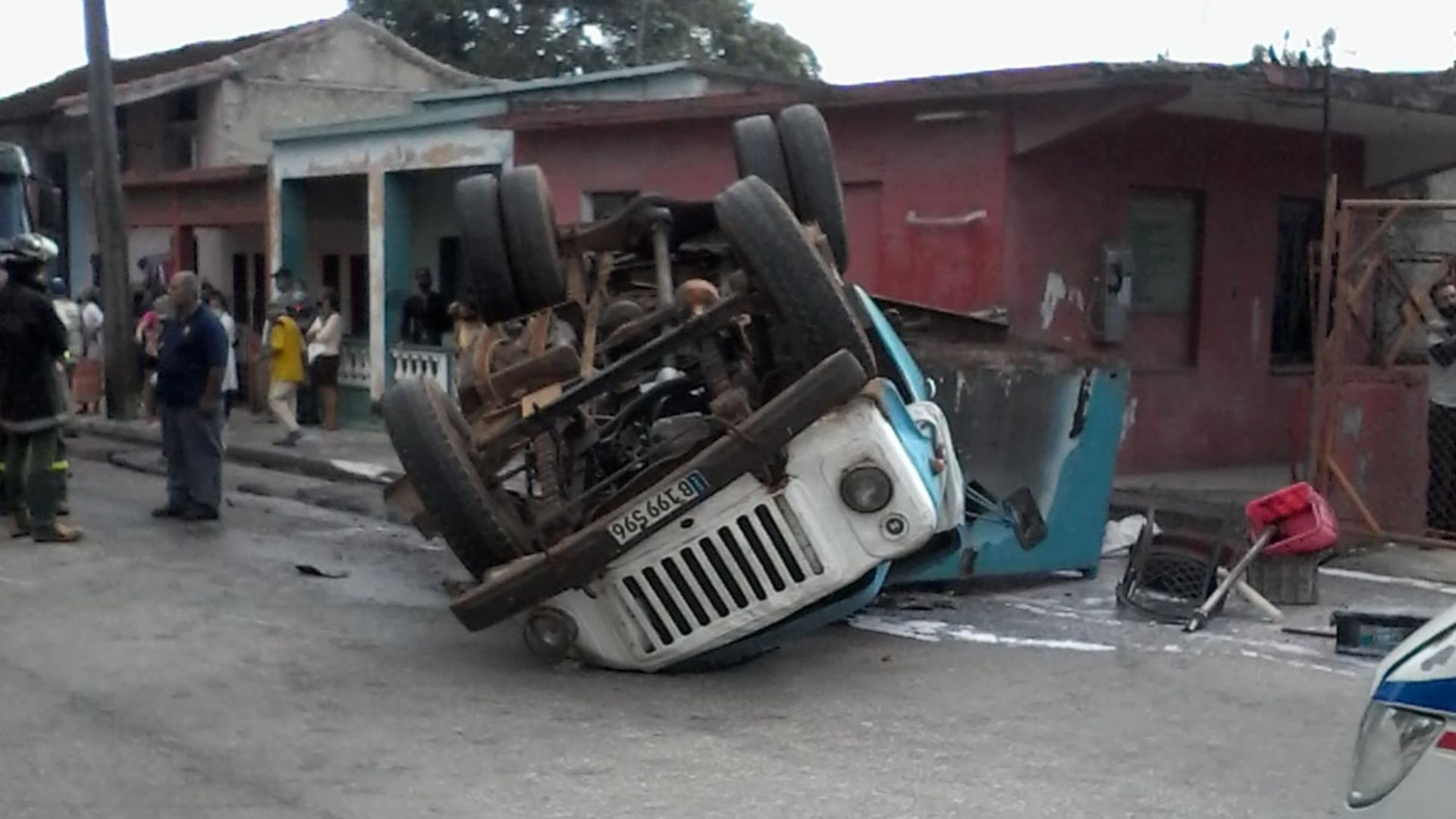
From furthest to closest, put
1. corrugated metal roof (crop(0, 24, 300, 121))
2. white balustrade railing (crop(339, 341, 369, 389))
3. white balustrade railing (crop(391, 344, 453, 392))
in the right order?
corrugated metal roof (crop(0, 24, 300, 121)), white balustrade railing (crop(339, 341, 369, 389)), white balustrade railing (crop(391, 344, 453, 392))

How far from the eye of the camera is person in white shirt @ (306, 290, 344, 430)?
61.1 feet

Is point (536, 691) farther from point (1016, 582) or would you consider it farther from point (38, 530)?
point (38, 530)

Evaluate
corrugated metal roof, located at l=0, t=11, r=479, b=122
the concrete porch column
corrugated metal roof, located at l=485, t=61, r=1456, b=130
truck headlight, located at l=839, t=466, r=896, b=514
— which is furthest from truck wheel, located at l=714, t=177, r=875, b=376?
corrugated metal roof, located at l=0, t=11, r=479, b=122

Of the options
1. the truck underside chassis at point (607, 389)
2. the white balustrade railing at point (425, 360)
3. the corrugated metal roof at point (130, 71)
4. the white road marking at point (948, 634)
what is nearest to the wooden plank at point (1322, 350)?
the white road marking at point (948, 634)

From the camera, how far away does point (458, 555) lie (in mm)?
7066

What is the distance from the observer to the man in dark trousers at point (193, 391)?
464 inches

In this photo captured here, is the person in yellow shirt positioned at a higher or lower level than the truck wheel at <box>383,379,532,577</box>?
lower

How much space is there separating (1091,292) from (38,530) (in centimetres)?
735

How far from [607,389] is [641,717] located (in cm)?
134

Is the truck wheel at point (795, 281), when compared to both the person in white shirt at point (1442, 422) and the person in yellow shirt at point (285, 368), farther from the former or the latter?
the person in yellow shirt at point (285, 368)

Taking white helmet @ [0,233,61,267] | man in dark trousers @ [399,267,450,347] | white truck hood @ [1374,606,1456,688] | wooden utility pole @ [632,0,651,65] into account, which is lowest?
man in dark trousers @ [399,267,450,347]

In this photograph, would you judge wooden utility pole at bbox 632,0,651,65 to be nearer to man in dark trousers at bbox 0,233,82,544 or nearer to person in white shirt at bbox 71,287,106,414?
Result: person in white shirt at bbox 71,287,106,414

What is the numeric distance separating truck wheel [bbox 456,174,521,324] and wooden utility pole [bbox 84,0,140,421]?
11719mm

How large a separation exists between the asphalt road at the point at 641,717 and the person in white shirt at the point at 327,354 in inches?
368
